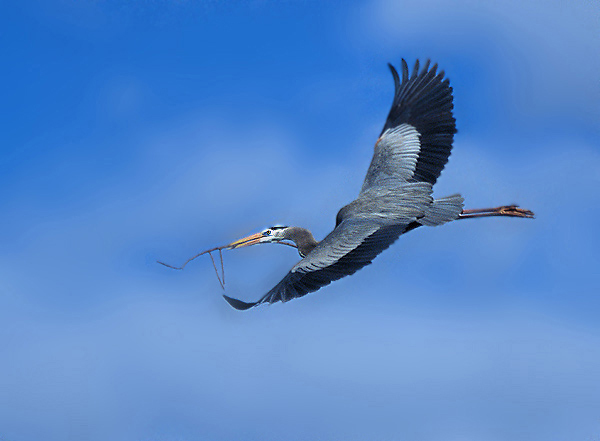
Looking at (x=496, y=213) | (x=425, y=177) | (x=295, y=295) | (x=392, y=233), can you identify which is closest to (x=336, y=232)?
(x=392, y=233)

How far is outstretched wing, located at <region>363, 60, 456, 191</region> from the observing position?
13516mm

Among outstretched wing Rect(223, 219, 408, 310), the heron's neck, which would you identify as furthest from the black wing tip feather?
the heron's neck

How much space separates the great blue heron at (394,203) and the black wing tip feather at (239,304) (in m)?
0.01

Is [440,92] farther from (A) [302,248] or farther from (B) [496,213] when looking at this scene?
(A) [302,248]

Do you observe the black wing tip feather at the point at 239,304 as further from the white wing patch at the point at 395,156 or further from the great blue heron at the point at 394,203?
the white wing patch at the point at 395,156

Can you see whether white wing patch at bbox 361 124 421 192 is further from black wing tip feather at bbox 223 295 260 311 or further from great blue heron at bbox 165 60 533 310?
black wing tip feather at bbox 223 295 260 311

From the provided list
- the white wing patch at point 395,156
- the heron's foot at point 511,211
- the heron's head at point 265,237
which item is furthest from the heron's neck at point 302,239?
the heron's foot at point 511,211

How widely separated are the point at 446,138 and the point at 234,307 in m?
6.06

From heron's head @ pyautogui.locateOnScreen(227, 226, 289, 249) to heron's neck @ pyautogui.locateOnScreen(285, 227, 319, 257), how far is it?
0.84 feet

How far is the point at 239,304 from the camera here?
1001cm

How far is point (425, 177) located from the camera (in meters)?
13.5

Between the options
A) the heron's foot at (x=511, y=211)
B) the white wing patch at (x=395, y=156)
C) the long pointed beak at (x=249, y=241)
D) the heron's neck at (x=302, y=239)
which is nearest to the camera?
the heron's neck at (x=302, y=239)

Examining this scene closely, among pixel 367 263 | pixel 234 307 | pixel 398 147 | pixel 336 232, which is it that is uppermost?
pixel 398 147

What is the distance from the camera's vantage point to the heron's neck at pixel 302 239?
1252 centimetres
